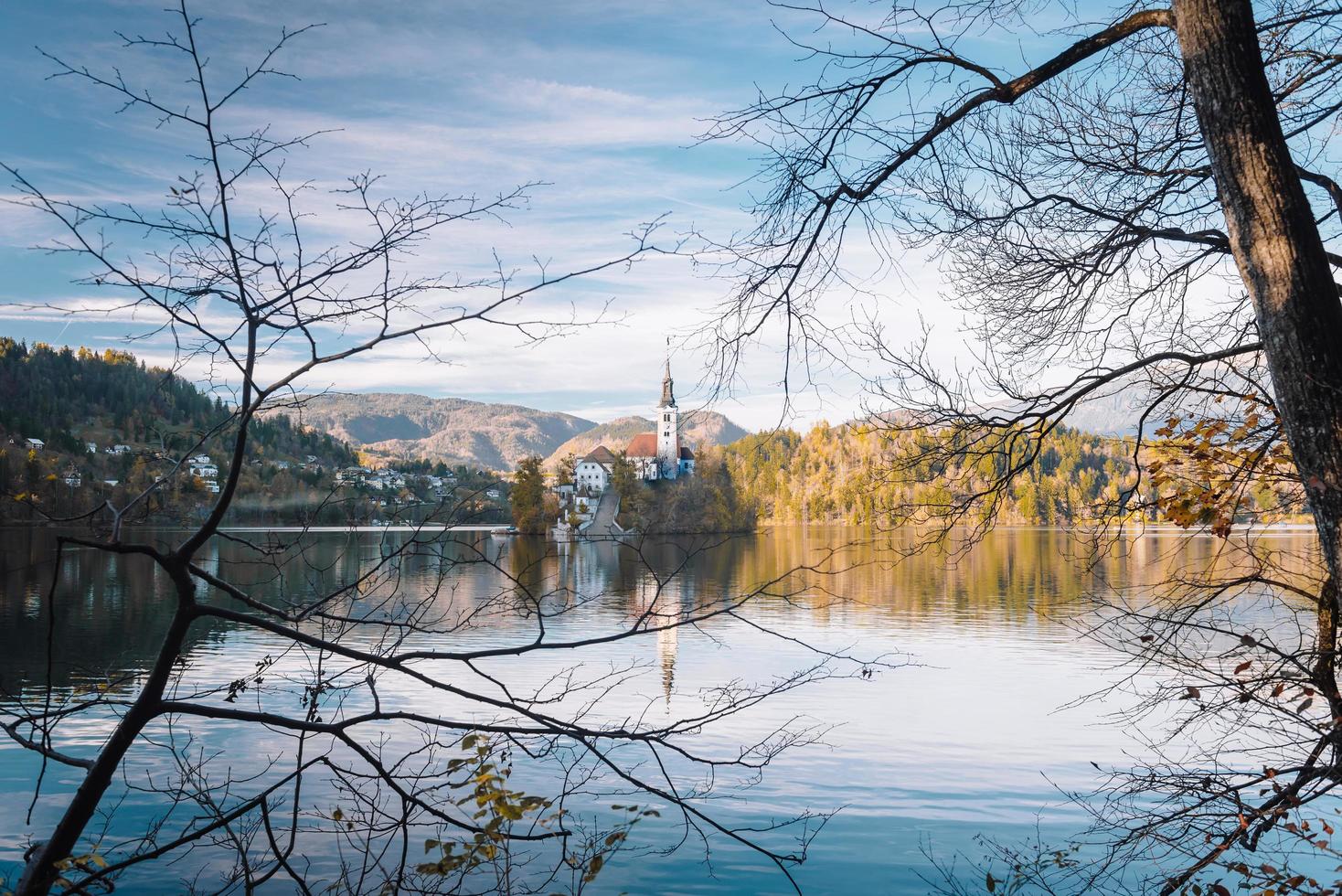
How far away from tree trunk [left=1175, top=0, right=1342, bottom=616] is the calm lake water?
146 cm

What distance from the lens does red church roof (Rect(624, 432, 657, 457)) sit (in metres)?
115

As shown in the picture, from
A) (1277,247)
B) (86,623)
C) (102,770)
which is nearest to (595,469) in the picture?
(86,623)

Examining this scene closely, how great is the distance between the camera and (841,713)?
47.4 feet

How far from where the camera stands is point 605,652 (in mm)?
19734

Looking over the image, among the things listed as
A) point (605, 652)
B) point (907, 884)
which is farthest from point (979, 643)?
point (907, 884)

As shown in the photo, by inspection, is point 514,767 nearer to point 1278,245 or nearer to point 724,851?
point 724,851

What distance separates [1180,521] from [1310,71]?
2.34 meters

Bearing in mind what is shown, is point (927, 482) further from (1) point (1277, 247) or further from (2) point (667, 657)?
(2) point (667, 657)

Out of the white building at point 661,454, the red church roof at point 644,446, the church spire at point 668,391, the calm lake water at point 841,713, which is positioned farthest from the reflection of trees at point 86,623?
the red church roof at point 644,446

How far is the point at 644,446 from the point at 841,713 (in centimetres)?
10379

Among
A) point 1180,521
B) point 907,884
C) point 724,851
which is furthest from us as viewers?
point 724,851

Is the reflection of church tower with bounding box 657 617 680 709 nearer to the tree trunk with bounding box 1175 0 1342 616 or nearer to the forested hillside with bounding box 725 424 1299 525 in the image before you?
the forested hillside with bounding box 725 424 1299 525

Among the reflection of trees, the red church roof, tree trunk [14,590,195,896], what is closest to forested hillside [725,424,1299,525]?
tree trunk [14,590,195,896]

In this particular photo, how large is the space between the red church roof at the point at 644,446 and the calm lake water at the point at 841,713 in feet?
278
